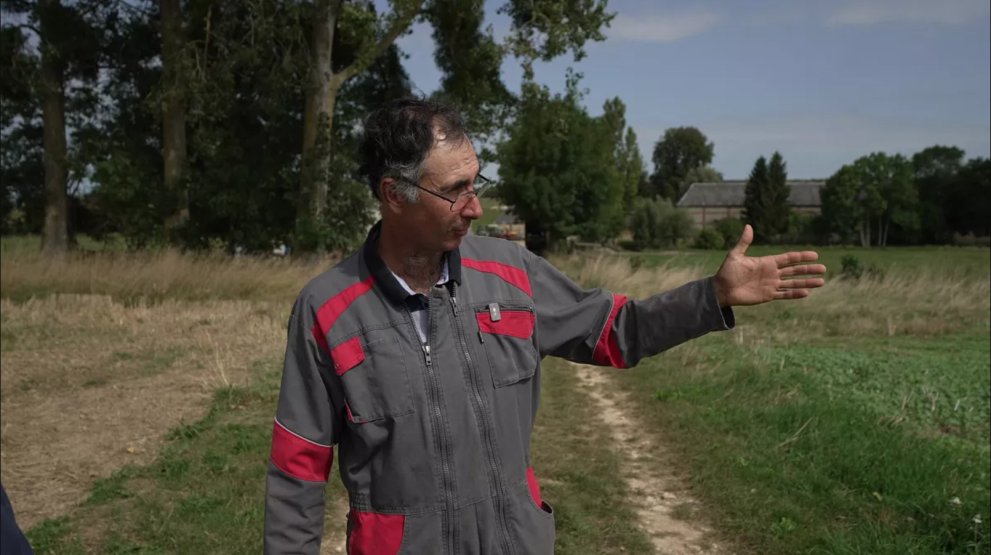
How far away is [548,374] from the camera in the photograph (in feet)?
33.1

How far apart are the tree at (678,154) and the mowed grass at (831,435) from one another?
4064 inches

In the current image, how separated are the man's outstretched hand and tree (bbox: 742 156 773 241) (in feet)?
201

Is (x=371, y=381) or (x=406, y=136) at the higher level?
(x=406, y=136)

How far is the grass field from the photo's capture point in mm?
4691

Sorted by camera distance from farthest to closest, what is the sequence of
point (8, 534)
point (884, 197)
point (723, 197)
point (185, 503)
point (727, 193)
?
point (727, 193) → point (723, 197) → point (884, 197) → point (185, 503) → point (8, 534)

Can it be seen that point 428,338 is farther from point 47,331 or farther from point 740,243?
point 47,331

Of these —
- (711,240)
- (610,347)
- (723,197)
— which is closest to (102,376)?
(610,347)

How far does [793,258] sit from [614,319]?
2.03 feet

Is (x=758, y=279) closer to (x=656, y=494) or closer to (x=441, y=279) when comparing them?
(x=441, y=279)

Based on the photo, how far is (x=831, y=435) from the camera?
20.1 ft

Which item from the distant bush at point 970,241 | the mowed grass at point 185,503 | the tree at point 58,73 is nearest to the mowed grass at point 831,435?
the mowed grass at point 185,503

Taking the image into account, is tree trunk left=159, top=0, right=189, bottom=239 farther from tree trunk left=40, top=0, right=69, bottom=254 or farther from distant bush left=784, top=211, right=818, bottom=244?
distant bush left=784, top=211, right=818, bottom=244

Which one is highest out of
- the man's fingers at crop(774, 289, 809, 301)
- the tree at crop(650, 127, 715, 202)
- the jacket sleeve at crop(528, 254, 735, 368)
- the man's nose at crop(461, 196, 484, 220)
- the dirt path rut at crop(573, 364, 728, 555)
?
the tree at crop(650, 127, 715, 202)

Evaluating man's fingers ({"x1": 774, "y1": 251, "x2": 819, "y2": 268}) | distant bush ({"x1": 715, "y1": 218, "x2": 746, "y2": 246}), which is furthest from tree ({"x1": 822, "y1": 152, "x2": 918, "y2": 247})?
man's fingers ({"x1": 774, "y1": 251, "x2": 819, "y2": 268})
